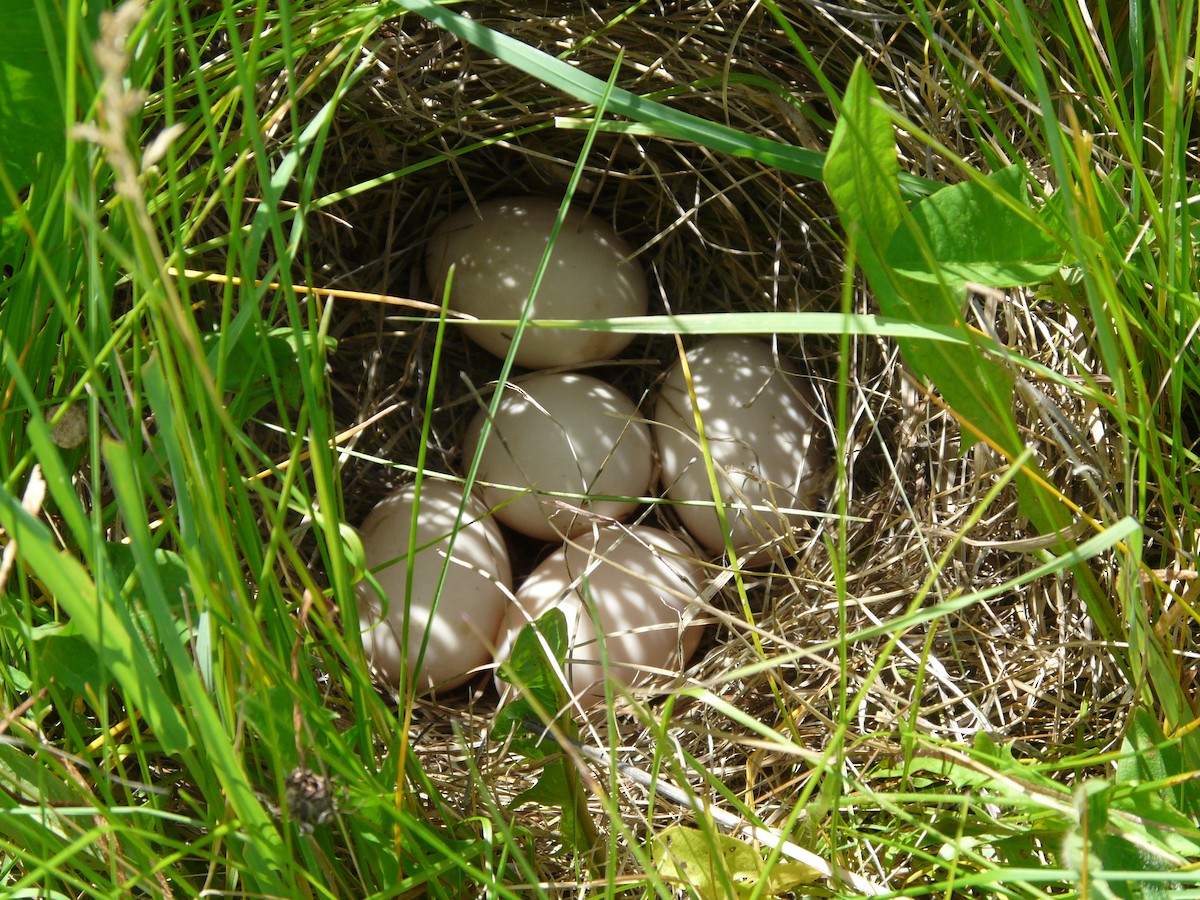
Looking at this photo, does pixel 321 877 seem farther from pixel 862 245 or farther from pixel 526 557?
pixel 526 557

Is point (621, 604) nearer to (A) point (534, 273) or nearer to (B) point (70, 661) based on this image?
(A) point (534, 273)

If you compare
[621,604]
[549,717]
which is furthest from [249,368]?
[621,604]

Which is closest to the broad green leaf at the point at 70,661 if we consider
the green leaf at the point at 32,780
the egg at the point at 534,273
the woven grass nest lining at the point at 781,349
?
the green leaf at the point at 32,780

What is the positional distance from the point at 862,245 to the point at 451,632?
1.72ft

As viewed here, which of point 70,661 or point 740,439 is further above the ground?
point 70,661

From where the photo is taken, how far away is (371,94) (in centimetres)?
93

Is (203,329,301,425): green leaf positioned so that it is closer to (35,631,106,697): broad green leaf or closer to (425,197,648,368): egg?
(35,631,106,697): broad green leaf

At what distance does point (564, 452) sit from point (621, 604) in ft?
0.52

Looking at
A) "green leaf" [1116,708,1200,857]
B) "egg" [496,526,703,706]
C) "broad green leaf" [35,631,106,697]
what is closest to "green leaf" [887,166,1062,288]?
"green leaf" [1116,708,1200,857]

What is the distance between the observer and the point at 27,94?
535mm

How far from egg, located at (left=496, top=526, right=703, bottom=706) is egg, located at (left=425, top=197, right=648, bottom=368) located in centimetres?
21

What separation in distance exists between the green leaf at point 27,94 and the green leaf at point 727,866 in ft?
1.70

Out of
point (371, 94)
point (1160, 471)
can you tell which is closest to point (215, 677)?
point (1160, 471)

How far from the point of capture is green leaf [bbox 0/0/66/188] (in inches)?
20.4
